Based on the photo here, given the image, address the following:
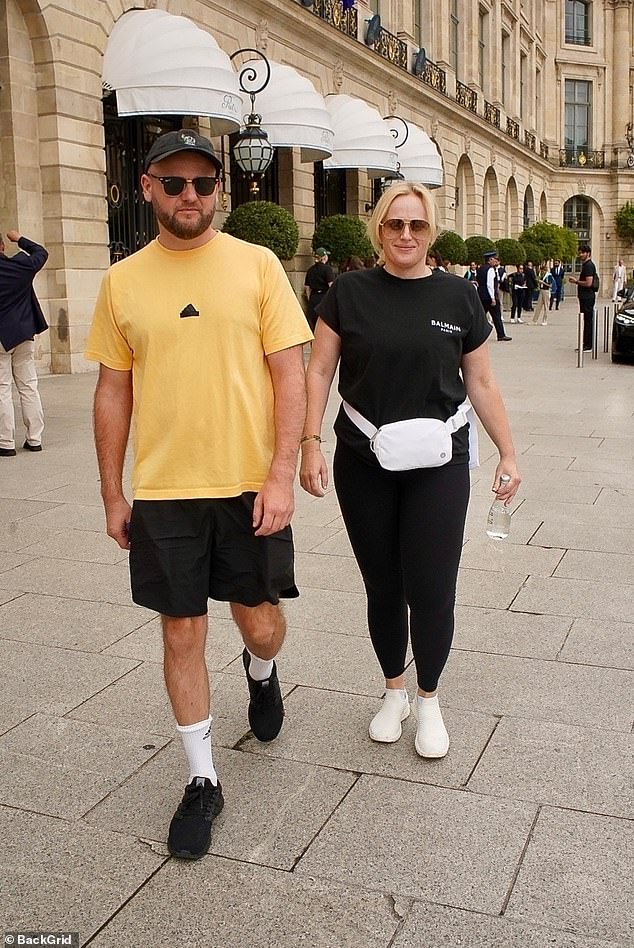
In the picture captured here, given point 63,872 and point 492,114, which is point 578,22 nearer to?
point 492,114

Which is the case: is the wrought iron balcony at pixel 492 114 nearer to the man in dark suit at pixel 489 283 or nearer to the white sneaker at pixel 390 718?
the man in dark suit at pixel 489 283

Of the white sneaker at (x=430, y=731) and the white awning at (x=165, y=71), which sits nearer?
the white sneaker at (x=430, y=731)

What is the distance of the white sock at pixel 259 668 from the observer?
3.54 m

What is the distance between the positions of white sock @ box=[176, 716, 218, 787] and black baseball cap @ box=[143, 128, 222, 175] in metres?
1.65

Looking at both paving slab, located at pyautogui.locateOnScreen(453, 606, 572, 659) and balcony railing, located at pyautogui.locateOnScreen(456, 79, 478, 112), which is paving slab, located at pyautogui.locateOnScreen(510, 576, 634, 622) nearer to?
paving slab, located at pyautogui.locateOnScreen(453, 606, 572, 659)

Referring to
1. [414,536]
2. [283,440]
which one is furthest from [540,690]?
[283,440]

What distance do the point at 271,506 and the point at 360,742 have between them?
1111 millimetres

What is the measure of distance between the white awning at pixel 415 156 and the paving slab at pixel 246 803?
24784 millimetres

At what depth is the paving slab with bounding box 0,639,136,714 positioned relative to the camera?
4090 millimetres

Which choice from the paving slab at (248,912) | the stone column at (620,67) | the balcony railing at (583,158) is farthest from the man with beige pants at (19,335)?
the stone column at (620,67)

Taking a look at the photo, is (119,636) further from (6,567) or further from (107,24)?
(107,24)

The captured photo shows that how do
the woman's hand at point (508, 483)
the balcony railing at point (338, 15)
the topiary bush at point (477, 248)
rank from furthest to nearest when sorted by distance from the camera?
the topiary bush at point (477, 248), the balcony railing at point (338, 15), the woman's hand at point (508, 483)

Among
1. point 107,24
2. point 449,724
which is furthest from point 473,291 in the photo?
point 107,24

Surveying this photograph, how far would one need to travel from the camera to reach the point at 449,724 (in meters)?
3.83
